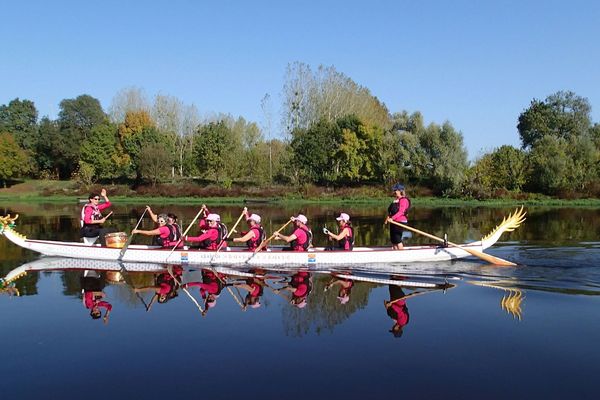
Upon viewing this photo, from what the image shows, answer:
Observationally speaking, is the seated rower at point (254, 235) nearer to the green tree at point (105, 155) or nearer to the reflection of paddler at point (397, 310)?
the reflection of paddler at point (397, 310)

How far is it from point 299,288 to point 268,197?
39265 millimetres

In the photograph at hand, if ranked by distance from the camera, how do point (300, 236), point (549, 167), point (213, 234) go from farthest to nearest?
1. point (549, 167)
2. point (213, 234)
3. point (300, 236)

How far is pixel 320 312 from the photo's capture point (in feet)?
34.5

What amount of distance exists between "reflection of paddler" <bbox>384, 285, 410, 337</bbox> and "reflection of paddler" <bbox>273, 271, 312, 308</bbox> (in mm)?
1792

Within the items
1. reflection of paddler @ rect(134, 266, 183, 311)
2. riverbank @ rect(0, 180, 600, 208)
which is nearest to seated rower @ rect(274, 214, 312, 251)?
reflection of paddler @ rect(134, 266, 183, 311)

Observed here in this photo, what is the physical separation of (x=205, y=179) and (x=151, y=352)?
54.0 meters

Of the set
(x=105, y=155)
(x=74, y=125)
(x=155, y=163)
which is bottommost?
(x=155, y=163)

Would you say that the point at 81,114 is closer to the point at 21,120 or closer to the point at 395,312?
the point at 21,120

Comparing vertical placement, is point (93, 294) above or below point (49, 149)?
below

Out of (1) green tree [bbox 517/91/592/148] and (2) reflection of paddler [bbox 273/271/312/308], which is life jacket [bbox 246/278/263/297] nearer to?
(2) reflection of paddler [bbox 273/271/312/308]

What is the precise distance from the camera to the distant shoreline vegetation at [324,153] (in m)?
49.5

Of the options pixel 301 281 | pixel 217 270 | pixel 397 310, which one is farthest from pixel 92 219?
pixel 397 310

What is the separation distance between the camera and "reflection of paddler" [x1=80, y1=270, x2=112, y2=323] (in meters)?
10.8

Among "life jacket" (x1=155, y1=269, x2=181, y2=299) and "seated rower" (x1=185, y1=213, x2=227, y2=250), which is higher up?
"seated rower" (x1=185, y1=213, x2=227, y2=250)
